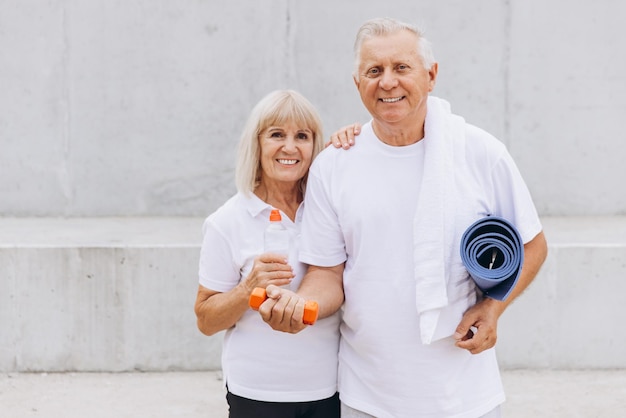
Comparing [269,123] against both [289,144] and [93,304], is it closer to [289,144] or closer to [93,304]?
[289,144]

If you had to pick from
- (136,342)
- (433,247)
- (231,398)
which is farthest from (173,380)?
(433,247)

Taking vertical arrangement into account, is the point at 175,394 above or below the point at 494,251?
below

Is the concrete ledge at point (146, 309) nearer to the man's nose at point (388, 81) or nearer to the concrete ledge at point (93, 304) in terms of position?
the concrete ledge at point (93, 304)

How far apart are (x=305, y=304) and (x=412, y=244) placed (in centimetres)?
33

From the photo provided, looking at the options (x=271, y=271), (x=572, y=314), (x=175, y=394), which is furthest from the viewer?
(x=572, y=314)

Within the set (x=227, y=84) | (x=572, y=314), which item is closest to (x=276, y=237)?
(x=572, y=314)

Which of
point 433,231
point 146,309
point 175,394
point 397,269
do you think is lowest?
point 175,394

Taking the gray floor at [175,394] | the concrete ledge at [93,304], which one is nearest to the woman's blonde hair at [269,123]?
the gray floor at [175,394]

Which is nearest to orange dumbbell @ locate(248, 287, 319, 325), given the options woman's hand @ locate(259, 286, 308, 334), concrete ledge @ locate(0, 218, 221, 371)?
woman's hand @ locate(259, 286, 308, 334)

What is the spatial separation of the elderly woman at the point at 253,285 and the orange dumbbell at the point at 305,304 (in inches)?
5.2

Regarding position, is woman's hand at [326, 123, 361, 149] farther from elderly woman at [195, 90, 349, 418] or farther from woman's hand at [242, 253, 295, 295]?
woman's hand at [242, 253, 295, 295]

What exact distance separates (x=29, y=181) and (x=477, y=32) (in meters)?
3.15

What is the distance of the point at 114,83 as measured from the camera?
5.76 metres

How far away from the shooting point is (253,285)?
2.45 m
